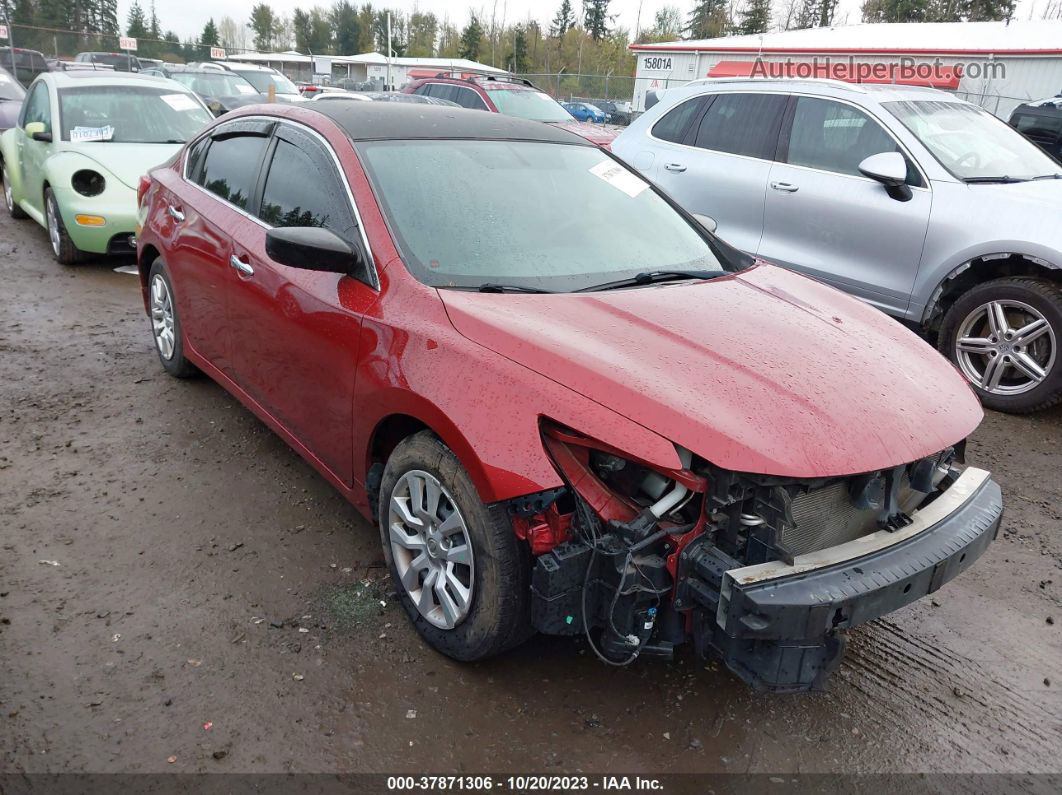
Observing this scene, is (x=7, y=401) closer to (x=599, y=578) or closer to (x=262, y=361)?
(x=262, y=361)

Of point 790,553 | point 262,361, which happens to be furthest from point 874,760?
point 262,361

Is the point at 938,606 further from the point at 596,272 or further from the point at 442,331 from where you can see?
the point at 442,331

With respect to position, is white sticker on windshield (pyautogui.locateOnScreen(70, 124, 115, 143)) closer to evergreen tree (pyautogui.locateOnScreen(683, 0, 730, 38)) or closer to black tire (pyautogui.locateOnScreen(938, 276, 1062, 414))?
black tire (pyautogui.locateOnScreen(938, 276, 1062, 414))

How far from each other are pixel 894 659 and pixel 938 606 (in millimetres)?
446

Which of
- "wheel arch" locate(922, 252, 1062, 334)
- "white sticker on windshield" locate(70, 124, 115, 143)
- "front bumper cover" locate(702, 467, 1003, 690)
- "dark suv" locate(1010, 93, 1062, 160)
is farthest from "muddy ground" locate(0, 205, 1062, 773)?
"dark suv" locate(1010, 93, 1062, 160)

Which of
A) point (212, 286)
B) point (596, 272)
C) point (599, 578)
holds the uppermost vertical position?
point (596, 272)

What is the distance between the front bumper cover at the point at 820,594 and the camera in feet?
6.77

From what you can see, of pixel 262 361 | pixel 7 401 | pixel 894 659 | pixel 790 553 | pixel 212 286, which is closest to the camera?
pixel 790 553

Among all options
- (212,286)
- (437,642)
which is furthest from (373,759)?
(212,286)

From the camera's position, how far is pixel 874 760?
2.43 metres

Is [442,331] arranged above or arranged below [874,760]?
above

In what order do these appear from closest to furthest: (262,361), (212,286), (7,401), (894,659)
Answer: (894,659) < (262,361) < (212,286) < (7,401)

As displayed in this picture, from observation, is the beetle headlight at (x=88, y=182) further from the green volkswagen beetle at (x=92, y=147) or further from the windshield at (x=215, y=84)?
the windshield at (x=215, y=84)

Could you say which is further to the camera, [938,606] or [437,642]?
[938,606]
